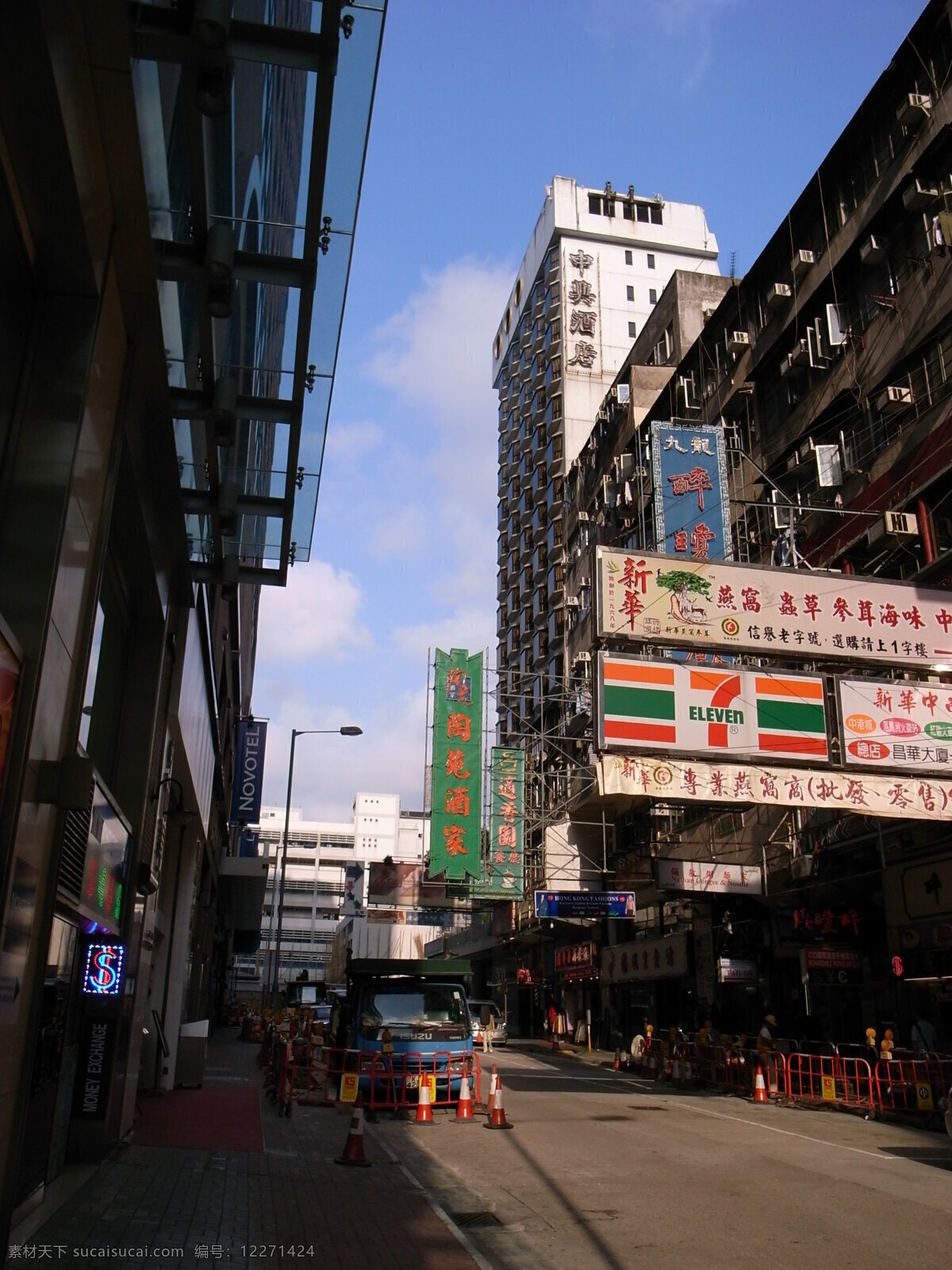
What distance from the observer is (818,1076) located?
64.9 ft

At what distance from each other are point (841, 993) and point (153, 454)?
2069cm

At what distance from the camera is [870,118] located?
78.6ft

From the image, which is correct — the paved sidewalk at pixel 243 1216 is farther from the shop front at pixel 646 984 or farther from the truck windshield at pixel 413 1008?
the shop front at pixel 646 984

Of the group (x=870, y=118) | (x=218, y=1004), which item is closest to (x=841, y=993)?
(x=870, y=118)

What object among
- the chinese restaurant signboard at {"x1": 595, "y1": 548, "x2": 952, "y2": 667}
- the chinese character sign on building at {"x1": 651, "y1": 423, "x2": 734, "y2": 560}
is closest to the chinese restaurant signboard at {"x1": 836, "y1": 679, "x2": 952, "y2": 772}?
the chinese restaurant signboard at {"x1": 595, "y1": 548, "x2": 952, "y2": 667}

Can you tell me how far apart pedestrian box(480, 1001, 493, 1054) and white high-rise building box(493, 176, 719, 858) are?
32.6ft

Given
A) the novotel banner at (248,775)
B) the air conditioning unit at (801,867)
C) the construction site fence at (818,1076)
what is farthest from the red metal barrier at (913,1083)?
the novotel banner at (248,775)

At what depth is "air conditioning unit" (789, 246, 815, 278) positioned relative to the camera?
26.2 m

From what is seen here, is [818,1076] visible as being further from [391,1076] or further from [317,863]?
[317,863]

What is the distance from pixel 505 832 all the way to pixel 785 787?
22.8 m

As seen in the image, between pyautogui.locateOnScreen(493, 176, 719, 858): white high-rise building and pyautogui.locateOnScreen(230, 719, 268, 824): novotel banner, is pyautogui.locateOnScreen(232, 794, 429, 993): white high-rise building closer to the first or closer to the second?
pyautogui.locateOnScreen(493, 176, 719, 858): white high-rise building

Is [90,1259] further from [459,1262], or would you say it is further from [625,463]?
[625,463]

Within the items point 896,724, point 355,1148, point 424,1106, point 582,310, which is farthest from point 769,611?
point 582,310

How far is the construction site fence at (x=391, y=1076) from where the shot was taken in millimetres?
15727
